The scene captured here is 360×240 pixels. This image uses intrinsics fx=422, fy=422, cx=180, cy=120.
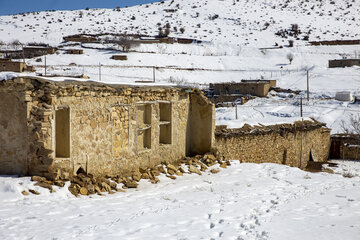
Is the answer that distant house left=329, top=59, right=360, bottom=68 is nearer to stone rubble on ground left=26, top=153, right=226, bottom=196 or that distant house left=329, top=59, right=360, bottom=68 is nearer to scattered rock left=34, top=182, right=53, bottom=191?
stone rubble on ground left=26, top=153, right=226, bottom=196

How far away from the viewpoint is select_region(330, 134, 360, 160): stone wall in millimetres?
20906

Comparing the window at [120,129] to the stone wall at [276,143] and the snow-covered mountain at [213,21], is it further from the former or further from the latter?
the snow-covered mountain at [213,21]

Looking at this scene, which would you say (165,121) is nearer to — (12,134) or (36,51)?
(12,134)

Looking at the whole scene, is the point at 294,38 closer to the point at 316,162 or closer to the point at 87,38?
the point at 87,38

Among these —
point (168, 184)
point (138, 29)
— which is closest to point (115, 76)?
point (168, 184)

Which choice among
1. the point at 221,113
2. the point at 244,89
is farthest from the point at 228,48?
the point at 221,113

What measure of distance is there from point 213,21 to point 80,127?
3041 inches

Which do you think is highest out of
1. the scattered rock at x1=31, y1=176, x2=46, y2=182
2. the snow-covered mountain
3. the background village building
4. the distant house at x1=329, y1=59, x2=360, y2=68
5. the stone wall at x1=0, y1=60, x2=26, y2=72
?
the snow-covered mountain

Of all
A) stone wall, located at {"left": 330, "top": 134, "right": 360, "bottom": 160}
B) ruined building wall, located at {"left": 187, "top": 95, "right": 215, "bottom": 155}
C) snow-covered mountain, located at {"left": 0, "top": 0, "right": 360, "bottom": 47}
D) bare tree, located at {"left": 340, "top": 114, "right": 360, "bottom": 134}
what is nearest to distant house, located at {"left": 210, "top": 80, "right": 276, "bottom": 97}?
bare tree, located at {"left": 340, "top": 114, "right": 360, "bottom": 134}

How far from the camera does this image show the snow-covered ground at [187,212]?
591cm

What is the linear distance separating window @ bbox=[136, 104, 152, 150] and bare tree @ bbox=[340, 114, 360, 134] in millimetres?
17442

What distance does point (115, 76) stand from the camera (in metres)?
36.8

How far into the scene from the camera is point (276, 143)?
54.9ft

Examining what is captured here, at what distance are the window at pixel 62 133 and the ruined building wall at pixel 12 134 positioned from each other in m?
0.81
